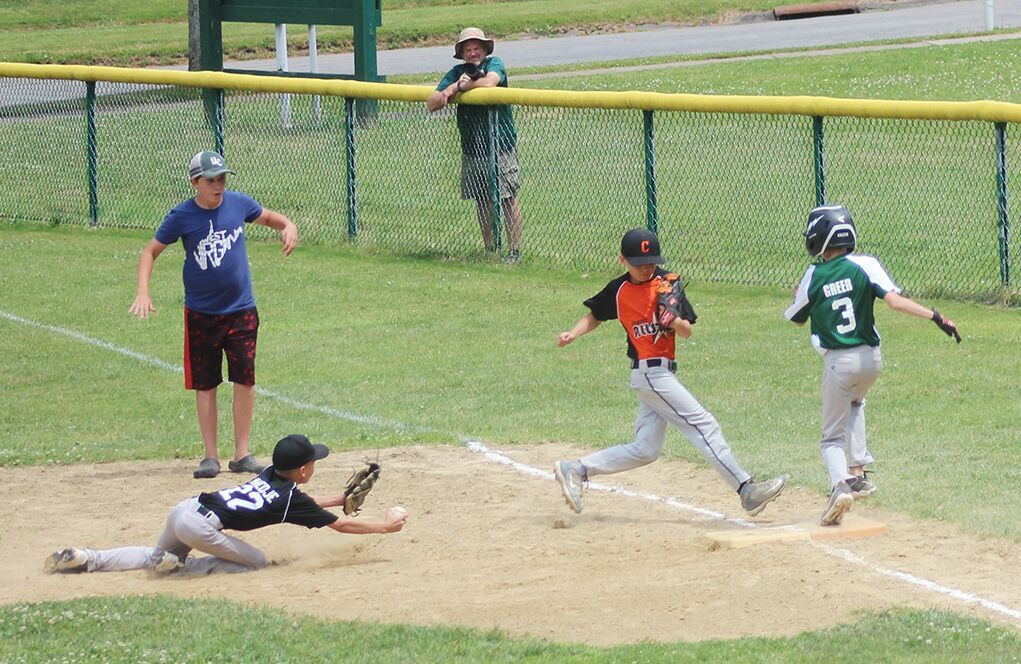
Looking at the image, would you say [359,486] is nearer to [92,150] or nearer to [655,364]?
[655,364]

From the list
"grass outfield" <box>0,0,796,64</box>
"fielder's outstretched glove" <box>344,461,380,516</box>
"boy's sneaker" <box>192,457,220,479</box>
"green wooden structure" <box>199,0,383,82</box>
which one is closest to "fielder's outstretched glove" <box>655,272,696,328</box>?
"fielder's outstretched glove" <box>344,461,380,516</box>

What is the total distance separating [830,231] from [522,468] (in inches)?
102

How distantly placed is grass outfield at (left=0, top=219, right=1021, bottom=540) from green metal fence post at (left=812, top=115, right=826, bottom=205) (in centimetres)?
97

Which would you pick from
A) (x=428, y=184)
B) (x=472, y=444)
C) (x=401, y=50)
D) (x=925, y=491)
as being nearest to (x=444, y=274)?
(x=428, y=184)

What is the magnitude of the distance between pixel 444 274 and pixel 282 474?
7988 millimetres

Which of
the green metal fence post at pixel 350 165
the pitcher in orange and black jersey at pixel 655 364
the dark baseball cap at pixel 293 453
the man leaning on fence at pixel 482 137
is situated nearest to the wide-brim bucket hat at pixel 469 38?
the man leaning on fence at pixel 482 137

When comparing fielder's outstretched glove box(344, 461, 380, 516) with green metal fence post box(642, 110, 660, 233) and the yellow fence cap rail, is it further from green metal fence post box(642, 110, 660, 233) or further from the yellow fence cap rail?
green metal fence post box(642, 110, 660, 233)

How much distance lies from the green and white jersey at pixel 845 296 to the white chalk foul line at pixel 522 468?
108 centimetres

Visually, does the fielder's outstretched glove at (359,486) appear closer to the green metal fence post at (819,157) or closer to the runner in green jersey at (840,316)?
the runner in green jersey at (840,316)

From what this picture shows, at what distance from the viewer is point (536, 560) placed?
27.1 feet

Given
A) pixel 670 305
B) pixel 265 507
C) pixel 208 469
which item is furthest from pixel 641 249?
pixel 208 469

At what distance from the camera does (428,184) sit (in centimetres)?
1714

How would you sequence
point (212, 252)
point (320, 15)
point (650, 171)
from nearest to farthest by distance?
point (212, 252) → point (650, 171) → point (320, 15)

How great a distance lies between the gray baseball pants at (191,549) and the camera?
809 cm
